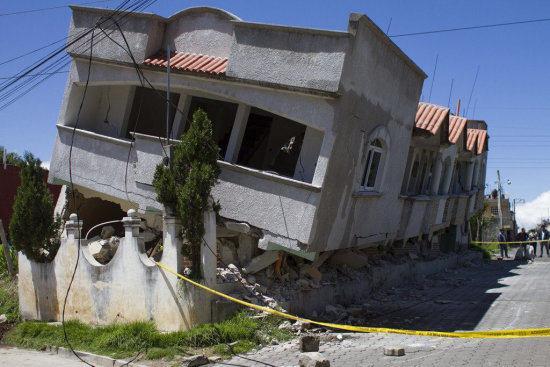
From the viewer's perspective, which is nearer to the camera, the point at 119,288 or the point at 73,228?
the point at 119,288

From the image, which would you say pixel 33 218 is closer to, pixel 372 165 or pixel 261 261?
pixel 261 261

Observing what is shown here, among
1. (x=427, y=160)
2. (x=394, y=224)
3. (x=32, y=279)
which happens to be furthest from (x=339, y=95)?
(x=427, y=160)

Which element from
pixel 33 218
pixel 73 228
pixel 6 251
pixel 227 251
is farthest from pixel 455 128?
pixel 6 251

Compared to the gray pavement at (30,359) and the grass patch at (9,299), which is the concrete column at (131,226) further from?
the grass patch at (9,299)

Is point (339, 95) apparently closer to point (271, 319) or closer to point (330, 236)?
point (330, 236)

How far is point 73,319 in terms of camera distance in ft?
39.9

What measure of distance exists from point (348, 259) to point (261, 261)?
3.61 metres

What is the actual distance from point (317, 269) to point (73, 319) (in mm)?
5315

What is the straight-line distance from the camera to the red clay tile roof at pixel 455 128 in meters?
20.3

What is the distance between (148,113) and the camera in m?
15.9

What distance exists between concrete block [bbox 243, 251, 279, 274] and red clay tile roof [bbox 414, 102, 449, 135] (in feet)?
22.4

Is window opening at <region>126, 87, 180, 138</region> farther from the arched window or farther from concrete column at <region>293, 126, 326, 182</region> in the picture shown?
the arched window

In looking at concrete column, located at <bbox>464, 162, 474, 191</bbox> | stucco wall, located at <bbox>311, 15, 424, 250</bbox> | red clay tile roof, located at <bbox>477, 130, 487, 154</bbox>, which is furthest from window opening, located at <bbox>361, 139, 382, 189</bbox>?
concrete column, located at <bbox>464, 162, 474, 191</bbox>

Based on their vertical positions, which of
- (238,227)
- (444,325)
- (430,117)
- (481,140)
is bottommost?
(444,325)
